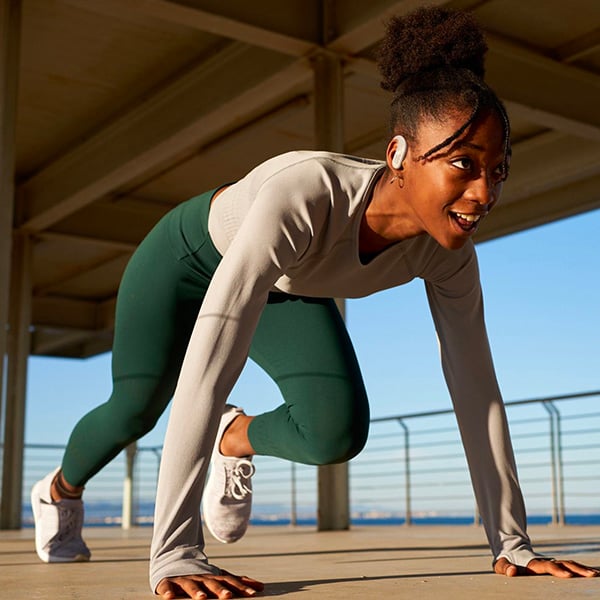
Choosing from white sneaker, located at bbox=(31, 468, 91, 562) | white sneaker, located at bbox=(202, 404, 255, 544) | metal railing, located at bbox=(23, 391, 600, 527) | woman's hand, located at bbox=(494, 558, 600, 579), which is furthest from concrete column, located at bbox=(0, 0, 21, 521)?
woman's hand, located at bbox=(494, 558, 600, 579)

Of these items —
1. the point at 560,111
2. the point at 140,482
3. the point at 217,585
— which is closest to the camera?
the point at 217,585

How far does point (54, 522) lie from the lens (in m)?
1.94

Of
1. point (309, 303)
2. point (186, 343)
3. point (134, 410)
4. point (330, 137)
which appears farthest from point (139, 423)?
point (330, 137)

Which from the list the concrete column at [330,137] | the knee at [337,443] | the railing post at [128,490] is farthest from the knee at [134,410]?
the railing post at [128,490]

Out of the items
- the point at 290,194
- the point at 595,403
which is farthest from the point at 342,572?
the point at 595,403

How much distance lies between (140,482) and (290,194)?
675 cm

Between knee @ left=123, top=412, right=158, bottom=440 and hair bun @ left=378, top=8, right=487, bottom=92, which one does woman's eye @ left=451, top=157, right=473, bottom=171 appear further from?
knee @ left=123, top=412, right=158, bottom=440

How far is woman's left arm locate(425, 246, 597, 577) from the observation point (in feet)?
4.93

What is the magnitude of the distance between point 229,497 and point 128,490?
18.3ft

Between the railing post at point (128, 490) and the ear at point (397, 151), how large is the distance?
598 cm

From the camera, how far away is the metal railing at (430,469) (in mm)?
5273

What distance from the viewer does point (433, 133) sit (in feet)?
4.24

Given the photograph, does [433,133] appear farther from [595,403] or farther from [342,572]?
[595,403]

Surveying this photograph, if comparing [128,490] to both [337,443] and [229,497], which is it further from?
[337,443]
